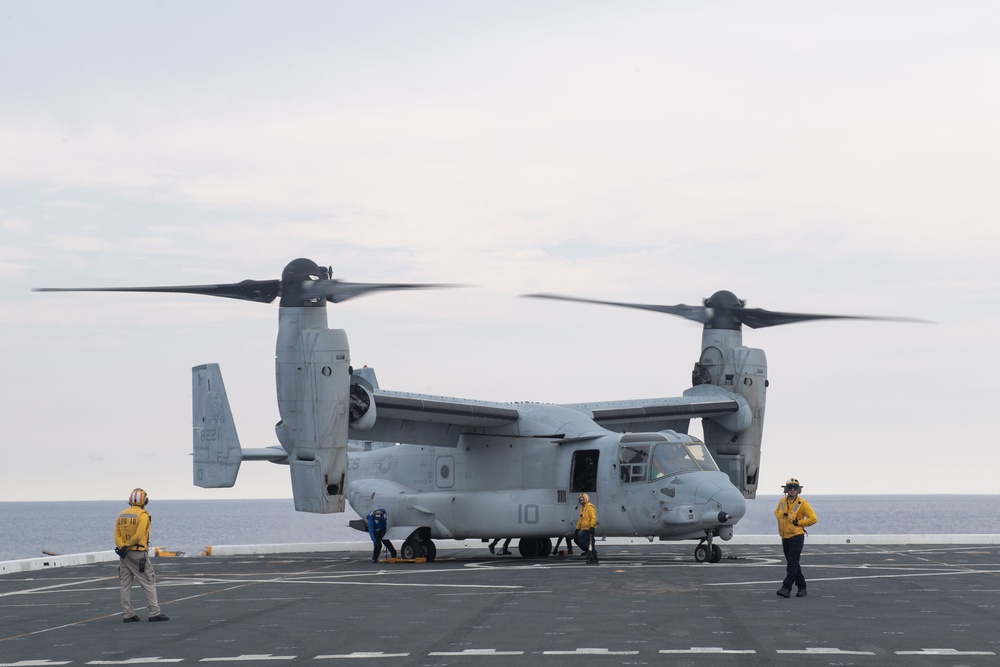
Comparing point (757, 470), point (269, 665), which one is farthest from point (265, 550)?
point (269, 665)

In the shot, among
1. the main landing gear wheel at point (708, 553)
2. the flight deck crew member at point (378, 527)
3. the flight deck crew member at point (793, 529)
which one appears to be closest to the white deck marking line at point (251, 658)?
the flight deck crew member at point (793, 529)

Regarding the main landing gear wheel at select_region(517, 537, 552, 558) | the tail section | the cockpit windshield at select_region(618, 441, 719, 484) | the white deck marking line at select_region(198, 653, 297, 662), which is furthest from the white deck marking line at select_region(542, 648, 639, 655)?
the tail section

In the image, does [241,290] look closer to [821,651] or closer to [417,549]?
[417,549]

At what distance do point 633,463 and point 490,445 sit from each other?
4253 mm

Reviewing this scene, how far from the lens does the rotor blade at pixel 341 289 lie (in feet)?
82.6

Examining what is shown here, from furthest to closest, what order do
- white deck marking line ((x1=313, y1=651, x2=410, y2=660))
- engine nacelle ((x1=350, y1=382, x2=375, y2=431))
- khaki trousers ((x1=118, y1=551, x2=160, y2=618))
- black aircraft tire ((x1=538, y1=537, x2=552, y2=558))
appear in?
black aircraft tire ((x1=538, y1=537, x2=552, y2=558)) → engine nacelle ((x1=350, y1=382, x2=375, y2=431)) → khaki trousers ((x1=118, y1=551, x2=160, y2=618)) → white deck marking line ((x1=313, y1=651, x2=410, y2=660))

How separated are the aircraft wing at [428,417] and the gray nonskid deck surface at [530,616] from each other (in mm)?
3714

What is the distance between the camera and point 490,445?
29.0m

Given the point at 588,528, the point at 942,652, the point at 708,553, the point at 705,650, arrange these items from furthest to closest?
the point at 588,528, the point at 708,553, the point at 705,650, the point at 942,652

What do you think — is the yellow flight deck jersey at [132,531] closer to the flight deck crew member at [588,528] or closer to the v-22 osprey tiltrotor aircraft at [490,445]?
the v-22 osprey tiltrotor aircraft at [490,445]

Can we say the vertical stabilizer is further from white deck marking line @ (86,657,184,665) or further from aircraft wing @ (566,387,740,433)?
white deck marking line @ (86,657,184,665)

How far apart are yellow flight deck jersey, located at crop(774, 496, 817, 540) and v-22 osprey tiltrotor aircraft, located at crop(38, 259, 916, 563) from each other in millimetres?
7035

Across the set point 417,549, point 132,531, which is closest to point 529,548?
point 417,549

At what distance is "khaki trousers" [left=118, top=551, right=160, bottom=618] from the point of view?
14.8 m
